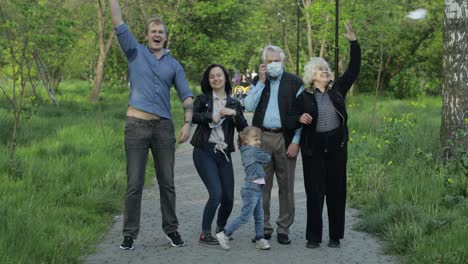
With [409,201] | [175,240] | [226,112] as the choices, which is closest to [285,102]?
[226,112]

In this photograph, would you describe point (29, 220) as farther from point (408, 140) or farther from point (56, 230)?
point (408, 140)

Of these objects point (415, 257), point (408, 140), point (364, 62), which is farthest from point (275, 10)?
point (415, 257)

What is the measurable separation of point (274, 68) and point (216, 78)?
52 cm

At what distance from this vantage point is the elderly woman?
6.44m

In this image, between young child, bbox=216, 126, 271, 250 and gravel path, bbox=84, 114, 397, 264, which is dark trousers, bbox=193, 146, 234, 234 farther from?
gravel path, bbox=84, 114, 397, 264

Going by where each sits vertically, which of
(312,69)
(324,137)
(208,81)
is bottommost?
(324,137)

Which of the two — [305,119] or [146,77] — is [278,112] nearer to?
[305,119]

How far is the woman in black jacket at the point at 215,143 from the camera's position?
6445 mm

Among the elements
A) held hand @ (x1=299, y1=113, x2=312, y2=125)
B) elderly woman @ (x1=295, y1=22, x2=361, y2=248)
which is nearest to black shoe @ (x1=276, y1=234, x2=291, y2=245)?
elderly woman @ (x1=295, y1=22, x2=361, y2=248)

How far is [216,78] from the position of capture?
652 centimetres

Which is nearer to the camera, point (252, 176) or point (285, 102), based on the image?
point (252, 176)

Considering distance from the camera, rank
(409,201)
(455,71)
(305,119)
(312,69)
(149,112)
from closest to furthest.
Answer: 1. (149,112)
2. (305,119)
3. (312,69)
4. (409,201)
5. (455,71)

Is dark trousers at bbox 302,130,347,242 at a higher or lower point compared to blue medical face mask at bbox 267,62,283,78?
lower

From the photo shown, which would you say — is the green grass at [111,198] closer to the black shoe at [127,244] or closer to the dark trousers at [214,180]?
the black shoe at [127,244]
